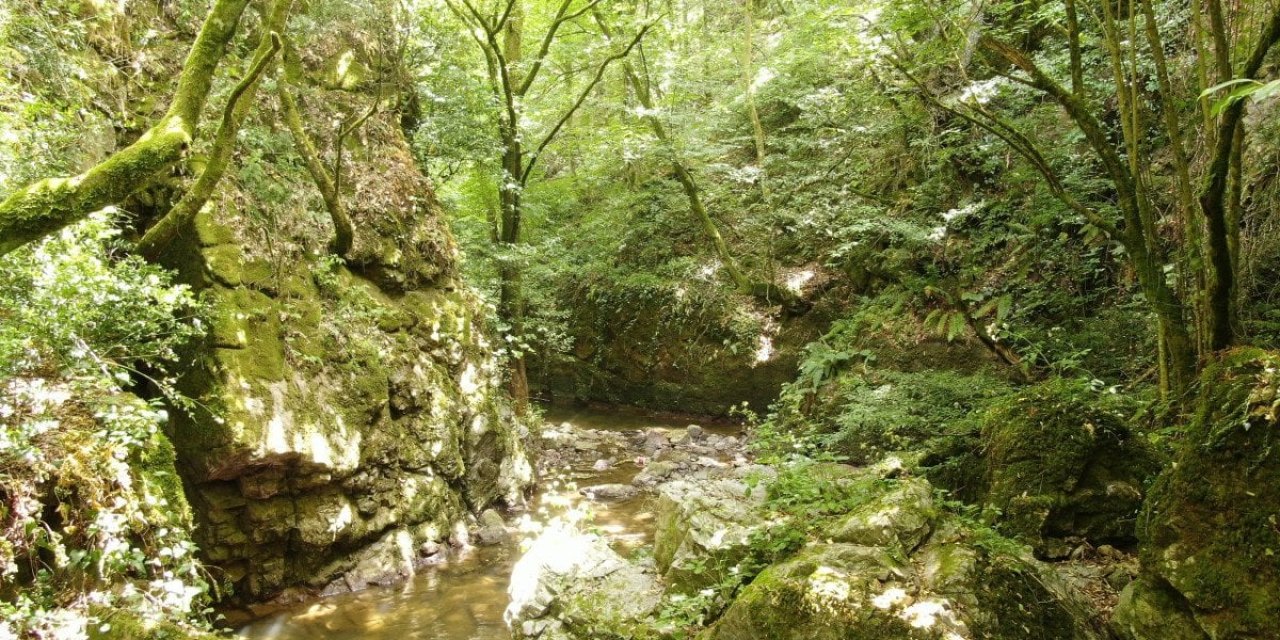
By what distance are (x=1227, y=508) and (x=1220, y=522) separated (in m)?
0.07

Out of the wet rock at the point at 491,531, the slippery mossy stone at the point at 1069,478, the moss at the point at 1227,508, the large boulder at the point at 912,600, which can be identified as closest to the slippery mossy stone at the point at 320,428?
the wet rock at the point at 491,531

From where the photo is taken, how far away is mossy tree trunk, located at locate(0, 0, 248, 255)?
10.7 feet

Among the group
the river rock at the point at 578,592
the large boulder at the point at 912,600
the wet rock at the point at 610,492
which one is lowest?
the wet rock at the point at 610,492

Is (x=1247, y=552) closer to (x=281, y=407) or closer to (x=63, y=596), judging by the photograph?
(x=63, y=596)

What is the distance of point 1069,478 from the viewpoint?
439cm

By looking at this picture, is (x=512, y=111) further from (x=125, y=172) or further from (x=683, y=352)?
(x=125, y=172)

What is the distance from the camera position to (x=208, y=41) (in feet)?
14.0

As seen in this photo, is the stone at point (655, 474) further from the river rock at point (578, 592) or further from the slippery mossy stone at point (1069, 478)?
the slippery mossy stone at point (1069, 478)

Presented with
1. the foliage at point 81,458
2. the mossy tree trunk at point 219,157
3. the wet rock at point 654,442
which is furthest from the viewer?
the wet rock at point 654,442

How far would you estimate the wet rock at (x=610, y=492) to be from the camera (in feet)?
30.3

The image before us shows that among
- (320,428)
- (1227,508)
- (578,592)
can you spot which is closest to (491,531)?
(320,428)

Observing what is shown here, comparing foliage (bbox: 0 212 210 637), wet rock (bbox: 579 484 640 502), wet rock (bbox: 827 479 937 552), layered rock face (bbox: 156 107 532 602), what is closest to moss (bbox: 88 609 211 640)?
foliage (bbox: 0 212 210 637)

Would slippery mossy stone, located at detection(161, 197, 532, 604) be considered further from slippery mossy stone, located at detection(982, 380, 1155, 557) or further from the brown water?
slippery mossy stone, located at detection(982, 380, 1155, 557)

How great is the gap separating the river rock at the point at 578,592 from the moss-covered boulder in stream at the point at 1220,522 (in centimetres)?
268
